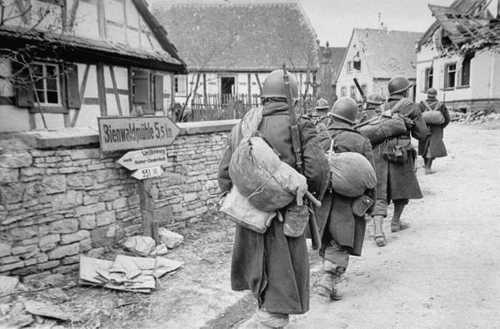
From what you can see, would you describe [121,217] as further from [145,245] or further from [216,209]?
[216,209]

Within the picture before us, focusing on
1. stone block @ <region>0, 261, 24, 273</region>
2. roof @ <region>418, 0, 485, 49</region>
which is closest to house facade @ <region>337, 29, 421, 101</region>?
roof @ <region>418, 0, 485, 49</region>

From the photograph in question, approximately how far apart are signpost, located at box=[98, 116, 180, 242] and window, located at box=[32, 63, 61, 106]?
16.0ft

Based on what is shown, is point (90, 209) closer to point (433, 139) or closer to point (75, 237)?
point (75, 237)

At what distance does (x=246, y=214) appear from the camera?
2.66 metres

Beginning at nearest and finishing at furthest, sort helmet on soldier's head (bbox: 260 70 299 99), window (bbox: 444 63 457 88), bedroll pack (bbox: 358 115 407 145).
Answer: helmet on soldier's head (bbox: 260 70 299 99)
bedroll pack (bbox: 358 115 407 145)
window (bbox: 444 63 457 88)

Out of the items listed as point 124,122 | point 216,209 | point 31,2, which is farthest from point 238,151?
point 31,2

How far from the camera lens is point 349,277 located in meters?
4.30

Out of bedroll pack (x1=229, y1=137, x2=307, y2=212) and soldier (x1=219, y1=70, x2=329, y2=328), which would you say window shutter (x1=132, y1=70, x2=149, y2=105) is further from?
bedroll pack (x1=229, y1=137, x2=307, y2=212)

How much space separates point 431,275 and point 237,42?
24819 millimetres

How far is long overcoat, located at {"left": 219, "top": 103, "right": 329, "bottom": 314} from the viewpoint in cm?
274

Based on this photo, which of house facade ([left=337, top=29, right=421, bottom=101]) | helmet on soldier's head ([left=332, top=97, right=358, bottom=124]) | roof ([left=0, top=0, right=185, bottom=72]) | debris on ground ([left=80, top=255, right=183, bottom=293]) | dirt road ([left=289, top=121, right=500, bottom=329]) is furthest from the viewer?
house facade ([left=337, top=29, right=421, bottom=101])

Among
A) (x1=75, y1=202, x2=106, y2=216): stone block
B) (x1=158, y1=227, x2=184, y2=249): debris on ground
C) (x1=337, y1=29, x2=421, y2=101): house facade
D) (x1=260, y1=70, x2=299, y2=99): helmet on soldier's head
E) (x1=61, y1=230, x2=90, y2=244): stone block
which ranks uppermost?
(x1=337, y1=29, x2=421, y2=101): house facade

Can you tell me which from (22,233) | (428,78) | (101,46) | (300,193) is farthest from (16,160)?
(428,78)

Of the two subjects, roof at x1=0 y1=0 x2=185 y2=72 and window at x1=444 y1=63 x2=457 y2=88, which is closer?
roof at x1=0 y1=0 x2=185 y2=72
